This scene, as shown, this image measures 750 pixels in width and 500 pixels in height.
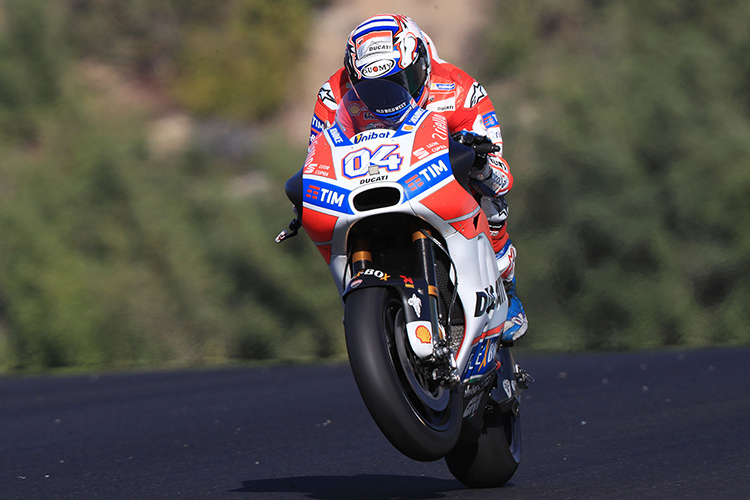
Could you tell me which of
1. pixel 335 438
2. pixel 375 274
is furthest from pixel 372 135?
pixel 335 438

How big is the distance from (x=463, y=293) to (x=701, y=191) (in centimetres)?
1534

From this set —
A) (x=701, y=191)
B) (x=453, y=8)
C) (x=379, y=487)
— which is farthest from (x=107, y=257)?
(x=453, y=8)

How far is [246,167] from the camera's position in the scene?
2962 cm

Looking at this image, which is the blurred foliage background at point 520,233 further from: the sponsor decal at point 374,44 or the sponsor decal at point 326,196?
the sponsor decal at point 326,196

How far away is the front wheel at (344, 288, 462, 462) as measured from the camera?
3928 millimetres

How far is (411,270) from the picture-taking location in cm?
445

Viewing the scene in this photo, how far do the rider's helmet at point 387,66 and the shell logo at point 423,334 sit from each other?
0.97m

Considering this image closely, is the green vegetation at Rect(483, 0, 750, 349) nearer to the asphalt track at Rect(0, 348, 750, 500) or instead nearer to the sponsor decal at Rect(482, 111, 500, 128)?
the asphalt track at Rect(0, 348, 750, 500)

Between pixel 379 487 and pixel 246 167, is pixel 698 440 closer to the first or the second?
pixel 379 487

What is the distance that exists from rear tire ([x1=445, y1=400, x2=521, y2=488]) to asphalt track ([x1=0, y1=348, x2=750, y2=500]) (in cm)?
9

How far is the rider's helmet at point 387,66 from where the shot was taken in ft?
15.2

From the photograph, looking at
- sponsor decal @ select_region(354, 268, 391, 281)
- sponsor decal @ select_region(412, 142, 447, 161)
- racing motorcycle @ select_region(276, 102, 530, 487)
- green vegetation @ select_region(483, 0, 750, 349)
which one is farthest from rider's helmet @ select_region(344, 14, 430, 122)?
green vegetation @ select_region(483, 0, 750, 349)

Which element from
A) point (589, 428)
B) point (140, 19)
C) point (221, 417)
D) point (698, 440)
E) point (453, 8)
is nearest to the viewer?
point (698, 440)

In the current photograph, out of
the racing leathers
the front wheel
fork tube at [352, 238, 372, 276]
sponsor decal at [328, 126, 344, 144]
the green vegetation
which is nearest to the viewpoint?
the front wheel
